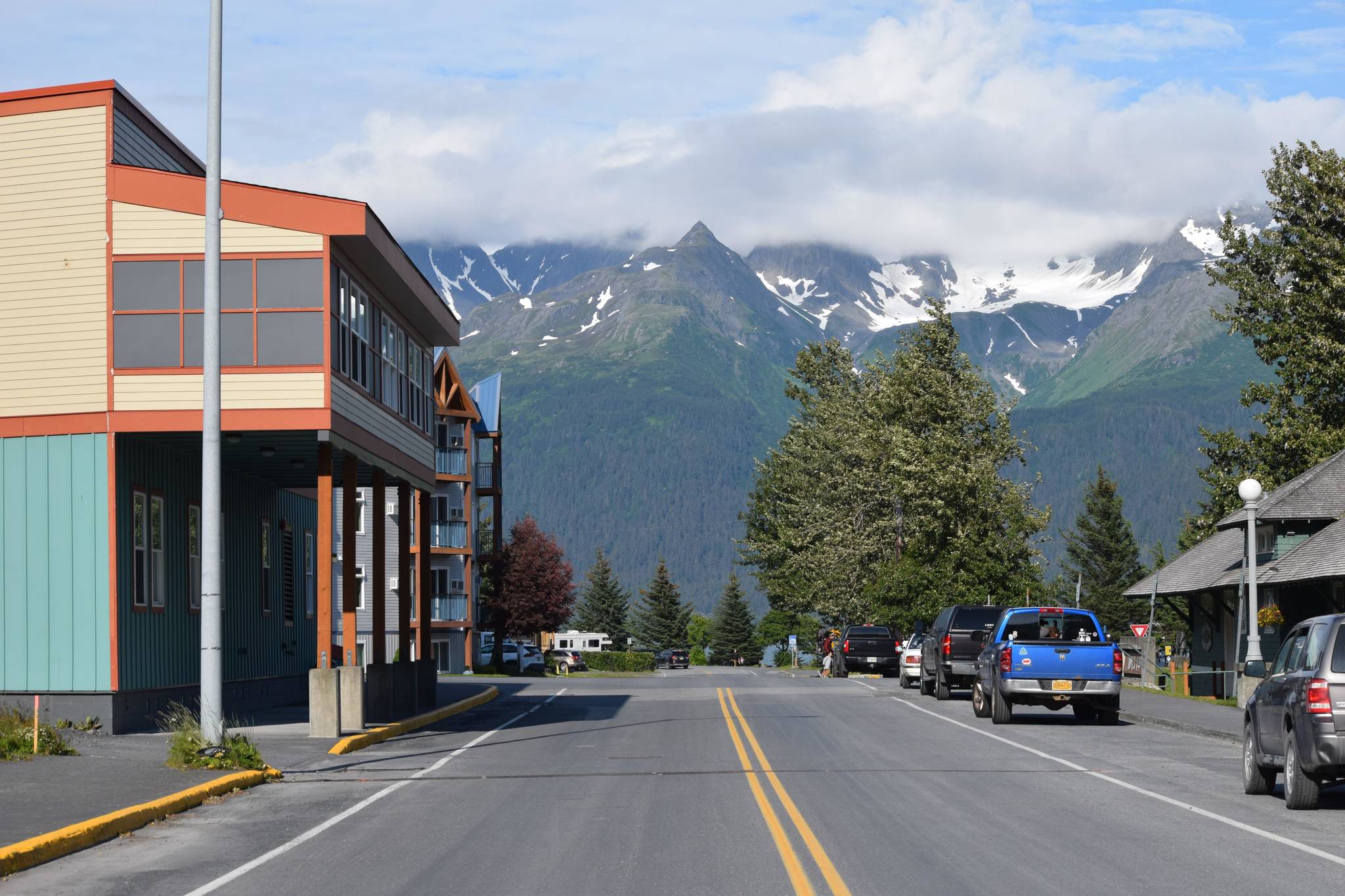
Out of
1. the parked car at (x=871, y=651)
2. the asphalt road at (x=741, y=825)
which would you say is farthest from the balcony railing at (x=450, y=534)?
the asphalt road at (x=741, y=825)

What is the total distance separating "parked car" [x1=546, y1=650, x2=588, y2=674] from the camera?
81750 mm

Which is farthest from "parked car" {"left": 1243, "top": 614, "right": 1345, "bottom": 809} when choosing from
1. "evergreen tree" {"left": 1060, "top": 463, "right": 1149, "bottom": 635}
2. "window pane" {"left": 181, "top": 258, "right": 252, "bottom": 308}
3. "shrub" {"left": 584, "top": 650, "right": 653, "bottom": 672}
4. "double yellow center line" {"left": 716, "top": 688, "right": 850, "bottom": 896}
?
"evergreen tree" {"left": 1060, "top": 463, "right": 1149, "bottom": 635}

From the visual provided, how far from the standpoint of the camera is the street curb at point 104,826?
1180cm

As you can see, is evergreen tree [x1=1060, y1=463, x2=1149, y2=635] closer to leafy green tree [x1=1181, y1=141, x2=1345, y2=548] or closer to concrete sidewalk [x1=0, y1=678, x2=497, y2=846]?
leafy green tree [x1=1181, y1=141, x2=1345, y2=548]

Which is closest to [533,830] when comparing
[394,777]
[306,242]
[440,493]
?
[394,777]

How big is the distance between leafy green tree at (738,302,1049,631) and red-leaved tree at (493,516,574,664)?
12.4 meters

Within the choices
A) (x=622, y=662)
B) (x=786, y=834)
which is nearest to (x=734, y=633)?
(x=622, y=662)

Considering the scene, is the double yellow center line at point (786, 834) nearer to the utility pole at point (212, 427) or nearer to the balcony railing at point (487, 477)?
the utility pole at point (212, 427)

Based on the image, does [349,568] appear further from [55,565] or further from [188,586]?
[55,565]

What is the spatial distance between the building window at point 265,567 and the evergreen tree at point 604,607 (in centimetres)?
10718

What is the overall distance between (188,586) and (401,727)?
198 inches

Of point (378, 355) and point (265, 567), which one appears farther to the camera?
point (265, 567)

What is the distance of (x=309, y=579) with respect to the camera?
39.0 metres

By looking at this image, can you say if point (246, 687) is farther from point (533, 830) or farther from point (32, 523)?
point (533, 830)
